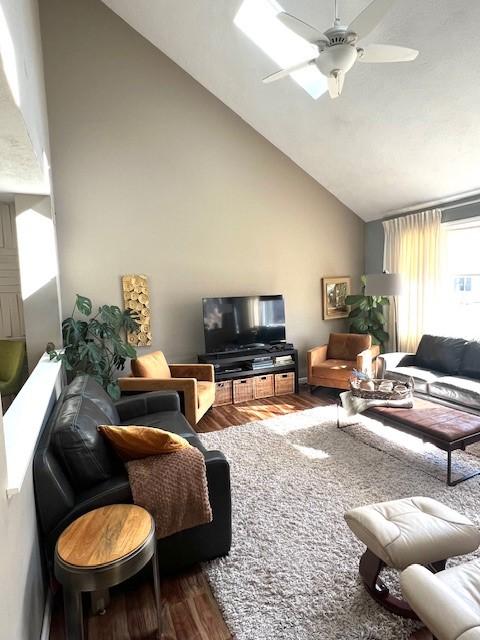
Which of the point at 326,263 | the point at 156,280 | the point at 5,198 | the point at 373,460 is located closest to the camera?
the point at 373,460

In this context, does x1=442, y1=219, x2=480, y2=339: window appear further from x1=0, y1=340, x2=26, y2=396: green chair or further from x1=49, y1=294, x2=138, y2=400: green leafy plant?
x1=0, y1=340, x2=26, y2=396: green chair

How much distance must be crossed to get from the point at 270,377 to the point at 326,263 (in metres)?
1.99

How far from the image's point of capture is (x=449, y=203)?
14.7ft

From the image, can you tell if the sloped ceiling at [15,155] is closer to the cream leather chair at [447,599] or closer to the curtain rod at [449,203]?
the cream leather chair at [447,599]

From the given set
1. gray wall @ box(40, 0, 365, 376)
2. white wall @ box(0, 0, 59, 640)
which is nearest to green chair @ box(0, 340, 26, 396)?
gray wall @ box(40, 0, 365, 376)

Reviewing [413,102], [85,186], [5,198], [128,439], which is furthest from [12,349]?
[413,102]

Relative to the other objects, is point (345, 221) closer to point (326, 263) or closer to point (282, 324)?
point (326, 263)

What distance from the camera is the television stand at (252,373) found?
15.1 ft

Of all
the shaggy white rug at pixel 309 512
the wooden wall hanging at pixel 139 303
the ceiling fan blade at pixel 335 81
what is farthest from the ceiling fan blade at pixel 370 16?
the wooden wall hanging at pixel 139 303

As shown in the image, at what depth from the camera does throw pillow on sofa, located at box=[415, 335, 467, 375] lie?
163 inches

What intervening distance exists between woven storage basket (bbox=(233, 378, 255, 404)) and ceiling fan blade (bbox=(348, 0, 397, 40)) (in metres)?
3.58

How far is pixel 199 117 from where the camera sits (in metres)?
4.59

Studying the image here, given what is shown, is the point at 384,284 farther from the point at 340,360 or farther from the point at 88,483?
the point at 88,483

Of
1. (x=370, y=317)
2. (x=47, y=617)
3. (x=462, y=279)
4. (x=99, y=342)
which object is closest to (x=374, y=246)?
(x=370, y=317)
